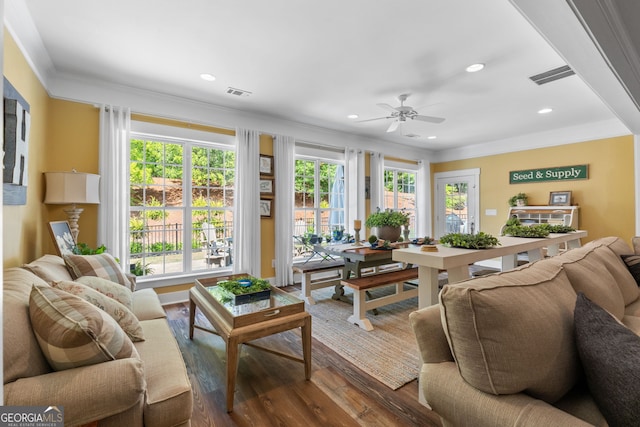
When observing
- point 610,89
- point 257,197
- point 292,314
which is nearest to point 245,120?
point 257,197

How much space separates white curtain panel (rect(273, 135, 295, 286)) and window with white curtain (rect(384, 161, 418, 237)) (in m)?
2.48

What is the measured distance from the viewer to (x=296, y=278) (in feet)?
16.0

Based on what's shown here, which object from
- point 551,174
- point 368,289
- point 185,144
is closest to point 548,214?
point 551,174

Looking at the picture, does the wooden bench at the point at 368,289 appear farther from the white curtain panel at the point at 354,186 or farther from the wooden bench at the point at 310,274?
the white curtain panel at the point at 354,186

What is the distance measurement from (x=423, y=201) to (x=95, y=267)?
632 centimetres

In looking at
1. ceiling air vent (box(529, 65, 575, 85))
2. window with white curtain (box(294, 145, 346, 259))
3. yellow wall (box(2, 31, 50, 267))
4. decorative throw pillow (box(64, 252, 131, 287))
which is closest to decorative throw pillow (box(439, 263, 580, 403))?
decorative throw pillow (box(64, 252, 131, 287))

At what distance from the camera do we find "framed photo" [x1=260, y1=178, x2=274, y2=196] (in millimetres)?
4520

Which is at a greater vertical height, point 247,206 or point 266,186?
point 266,186

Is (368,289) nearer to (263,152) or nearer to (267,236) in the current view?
(267,236)

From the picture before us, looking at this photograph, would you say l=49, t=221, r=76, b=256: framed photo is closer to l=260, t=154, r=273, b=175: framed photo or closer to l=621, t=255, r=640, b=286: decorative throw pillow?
l=260, t=154, r=273, b=175: framed photo

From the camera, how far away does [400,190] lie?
671 centimetres

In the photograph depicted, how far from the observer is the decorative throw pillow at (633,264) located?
2.24 metres

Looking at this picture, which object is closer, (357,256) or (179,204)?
(357,256)

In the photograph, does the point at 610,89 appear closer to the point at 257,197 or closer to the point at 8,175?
the point at 257,197
